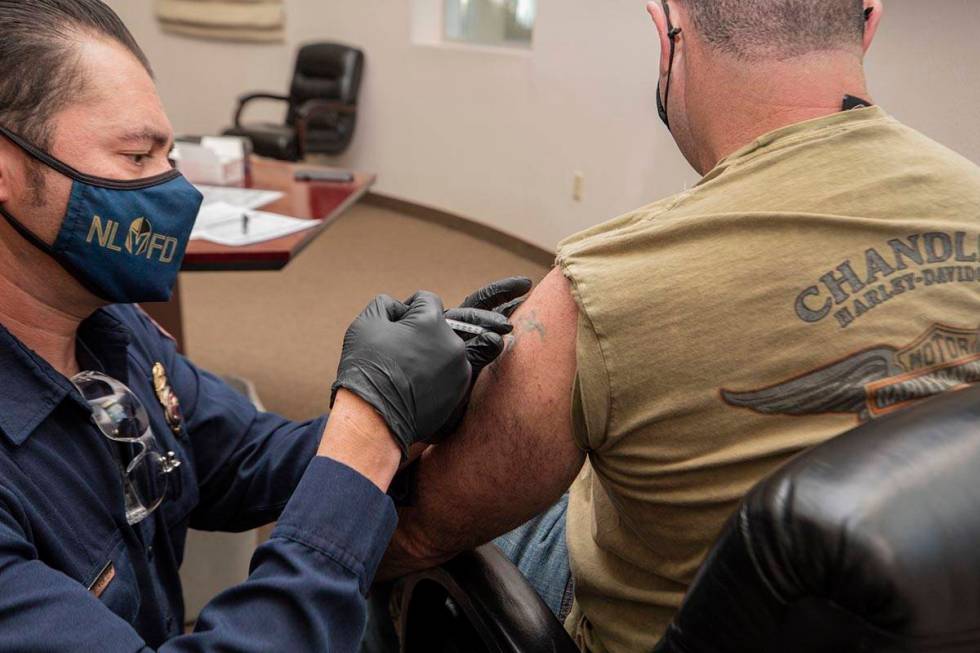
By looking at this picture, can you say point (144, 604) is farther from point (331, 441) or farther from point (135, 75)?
point (135, 75)

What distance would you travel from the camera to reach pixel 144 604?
973 mm

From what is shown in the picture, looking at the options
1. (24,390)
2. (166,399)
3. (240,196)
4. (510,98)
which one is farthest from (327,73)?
(24,390)

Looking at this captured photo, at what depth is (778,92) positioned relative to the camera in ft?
2.92

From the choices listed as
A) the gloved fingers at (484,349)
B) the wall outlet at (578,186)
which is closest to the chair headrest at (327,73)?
the wall outlet at (578,186)

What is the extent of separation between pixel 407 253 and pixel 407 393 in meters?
3.88

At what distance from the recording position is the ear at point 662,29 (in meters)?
1.02

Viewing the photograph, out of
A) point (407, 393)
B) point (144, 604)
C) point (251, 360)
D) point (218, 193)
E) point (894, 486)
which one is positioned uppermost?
point (894, 486)

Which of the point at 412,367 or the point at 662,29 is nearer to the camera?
the point at 412,367

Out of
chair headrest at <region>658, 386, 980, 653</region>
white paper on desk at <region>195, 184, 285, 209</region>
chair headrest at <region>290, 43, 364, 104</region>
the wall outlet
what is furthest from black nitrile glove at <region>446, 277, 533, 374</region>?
chair headrest at <region>290, 43, 364, 104</region>

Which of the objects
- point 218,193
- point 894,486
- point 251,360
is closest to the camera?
point 894,486

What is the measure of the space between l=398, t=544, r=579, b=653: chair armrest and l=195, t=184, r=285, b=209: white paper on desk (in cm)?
157

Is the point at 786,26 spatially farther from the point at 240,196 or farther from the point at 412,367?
the point at 240,196

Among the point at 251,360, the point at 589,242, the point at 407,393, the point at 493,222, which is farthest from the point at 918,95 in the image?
the point at 493,222

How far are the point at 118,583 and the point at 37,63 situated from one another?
57cm
